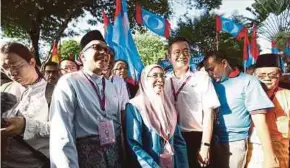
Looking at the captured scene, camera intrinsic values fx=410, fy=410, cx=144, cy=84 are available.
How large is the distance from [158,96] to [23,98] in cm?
108

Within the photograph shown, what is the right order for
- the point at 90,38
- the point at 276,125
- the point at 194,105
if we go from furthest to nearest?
the point at 276,125
the point at 194,105
the point at 90,38

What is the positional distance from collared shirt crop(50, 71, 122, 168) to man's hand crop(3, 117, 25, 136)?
219mm

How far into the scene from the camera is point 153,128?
9.67ft

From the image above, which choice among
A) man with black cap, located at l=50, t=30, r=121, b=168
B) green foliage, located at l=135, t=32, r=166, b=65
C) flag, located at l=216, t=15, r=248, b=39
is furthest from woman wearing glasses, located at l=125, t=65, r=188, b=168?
green foliage, located at l=135, t=32, r=166, b=65

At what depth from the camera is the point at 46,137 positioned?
2.36 meters

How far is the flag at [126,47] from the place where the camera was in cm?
538

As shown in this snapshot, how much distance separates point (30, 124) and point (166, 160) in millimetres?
1102

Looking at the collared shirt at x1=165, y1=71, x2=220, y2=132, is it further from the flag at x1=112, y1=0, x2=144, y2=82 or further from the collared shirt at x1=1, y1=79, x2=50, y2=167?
the flag at x1=112, y1=0, x2=144, y2=82

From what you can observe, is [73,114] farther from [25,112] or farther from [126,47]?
[126,47]

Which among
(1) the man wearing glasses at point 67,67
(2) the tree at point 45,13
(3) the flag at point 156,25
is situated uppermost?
(2) the tree at point 45,13

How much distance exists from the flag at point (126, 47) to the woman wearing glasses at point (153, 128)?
2.20 metres

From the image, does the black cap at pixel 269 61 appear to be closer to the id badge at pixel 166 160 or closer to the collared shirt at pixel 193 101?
the collared shirt at pixel 193 101

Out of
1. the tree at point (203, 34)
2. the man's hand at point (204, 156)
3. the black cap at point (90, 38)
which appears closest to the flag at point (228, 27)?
the man's hand at point (204, 156)

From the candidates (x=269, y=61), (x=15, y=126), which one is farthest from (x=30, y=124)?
(x=269, y=61)
